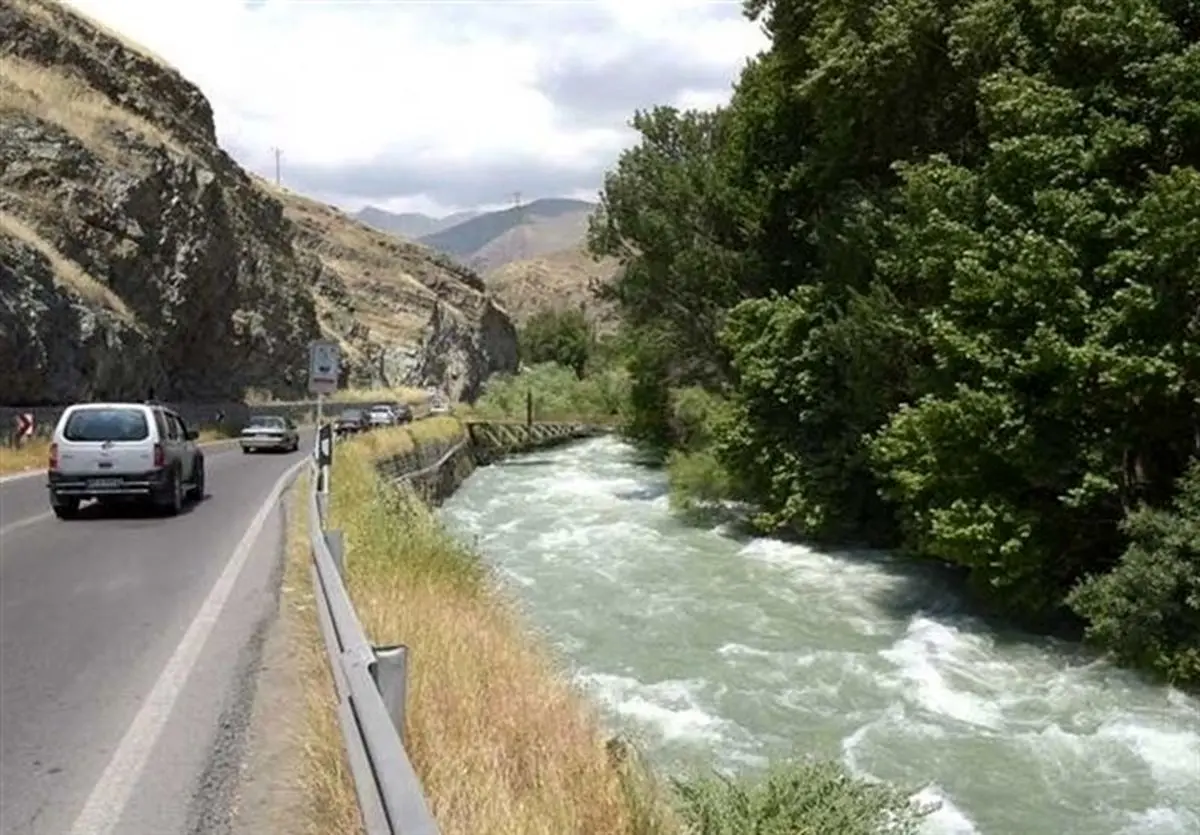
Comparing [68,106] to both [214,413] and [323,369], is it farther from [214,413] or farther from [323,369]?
[323,369]

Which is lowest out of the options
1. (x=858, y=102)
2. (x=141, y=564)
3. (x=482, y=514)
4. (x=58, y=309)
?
(x=482, y=514)

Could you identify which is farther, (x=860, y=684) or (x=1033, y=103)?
(x=1033, y=103)

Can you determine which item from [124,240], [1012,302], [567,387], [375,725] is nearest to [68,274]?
[124,240]

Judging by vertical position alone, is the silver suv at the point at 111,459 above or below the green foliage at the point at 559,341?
below

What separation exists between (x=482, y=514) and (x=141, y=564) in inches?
881

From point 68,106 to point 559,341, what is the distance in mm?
90560

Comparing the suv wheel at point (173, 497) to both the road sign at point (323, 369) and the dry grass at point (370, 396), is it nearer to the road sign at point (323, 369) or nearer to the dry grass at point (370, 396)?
the road sign at point (323, 369)

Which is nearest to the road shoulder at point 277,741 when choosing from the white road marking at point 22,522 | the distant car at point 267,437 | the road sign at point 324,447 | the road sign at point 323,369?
the road sign at point 324,447

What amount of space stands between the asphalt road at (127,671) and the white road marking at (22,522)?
15 cm

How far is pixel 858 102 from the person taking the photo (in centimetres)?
2419

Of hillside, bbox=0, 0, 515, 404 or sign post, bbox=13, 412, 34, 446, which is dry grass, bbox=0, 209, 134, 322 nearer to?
hillside, bbox=0, 0, 515, 404

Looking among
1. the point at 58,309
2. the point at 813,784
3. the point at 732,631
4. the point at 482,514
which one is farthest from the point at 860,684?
the point at 58,309

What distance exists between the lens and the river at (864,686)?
11.9 m

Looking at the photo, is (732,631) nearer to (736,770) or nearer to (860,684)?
(860,684)
